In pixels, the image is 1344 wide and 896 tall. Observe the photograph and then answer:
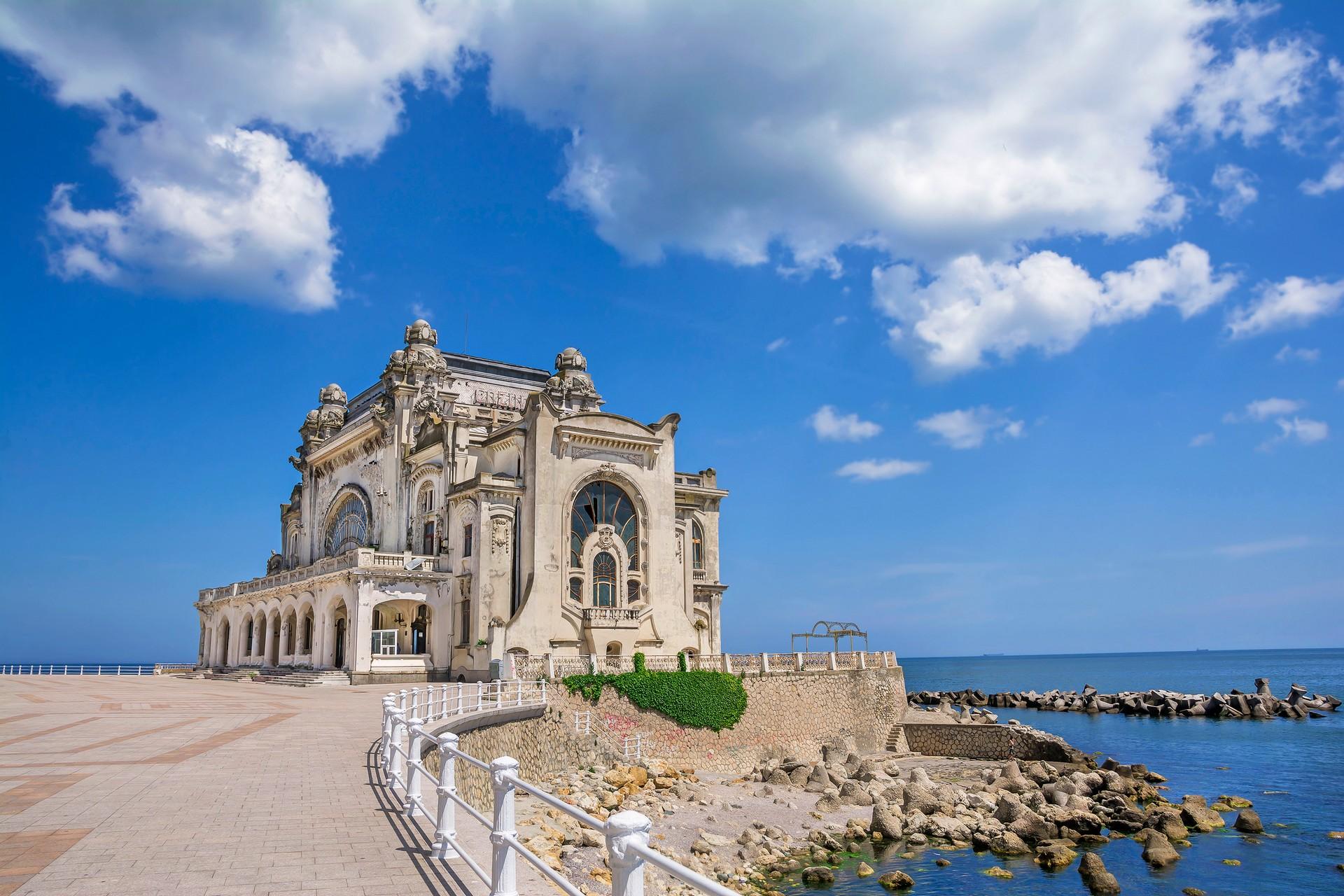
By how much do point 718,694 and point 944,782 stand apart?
900cm

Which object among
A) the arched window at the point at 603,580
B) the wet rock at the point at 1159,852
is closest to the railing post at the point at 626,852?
the wet rock at the point at 1159,852

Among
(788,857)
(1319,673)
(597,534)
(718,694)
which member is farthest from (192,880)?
(1319,673)

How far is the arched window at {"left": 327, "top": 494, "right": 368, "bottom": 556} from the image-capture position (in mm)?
52969

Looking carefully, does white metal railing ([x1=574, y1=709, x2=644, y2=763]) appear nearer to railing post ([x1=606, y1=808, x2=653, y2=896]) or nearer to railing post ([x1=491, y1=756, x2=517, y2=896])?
railing post ([x1=491, y1=756, x2=517, y2=896])

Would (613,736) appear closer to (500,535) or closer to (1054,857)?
(500,535)

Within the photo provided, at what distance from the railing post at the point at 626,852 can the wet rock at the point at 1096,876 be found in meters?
20.5

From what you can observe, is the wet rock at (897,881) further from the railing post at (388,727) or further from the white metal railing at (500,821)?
the railing post at (388,727)

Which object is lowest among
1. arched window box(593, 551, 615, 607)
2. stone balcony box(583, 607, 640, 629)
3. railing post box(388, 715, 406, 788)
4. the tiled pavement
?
the tiled pavement

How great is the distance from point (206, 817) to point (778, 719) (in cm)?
3169

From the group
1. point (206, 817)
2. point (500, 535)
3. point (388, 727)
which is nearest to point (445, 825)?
point (206, 817)

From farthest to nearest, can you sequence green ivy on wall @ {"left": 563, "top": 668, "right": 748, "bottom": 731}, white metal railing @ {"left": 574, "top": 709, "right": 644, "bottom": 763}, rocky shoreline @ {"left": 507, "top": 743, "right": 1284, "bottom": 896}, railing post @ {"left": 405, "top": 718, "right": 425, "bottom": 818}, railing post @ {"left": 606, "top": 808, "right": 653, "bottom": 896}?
green ivy on wall @ {"left": 563, "top": 668, "right": 748, "bottom": 731} < white metal railing @ {"left": 574, "top": 709, "right": 644, "bottom": 763} < rocky shoreline @ {"left": 507, "top": 743, "right": 1284, "bottom": 896} < railing post @ {"left": 405, "top": 718, "right": 425, "bottom": 818} < railing post @ {"left": 606, "top": 808, "right": 653, "bottom": 896}

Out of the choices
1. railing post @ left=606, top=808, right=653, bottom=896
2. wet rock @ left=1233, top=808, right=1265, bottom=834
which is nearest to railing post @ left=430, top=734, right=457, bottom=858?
railing post @ left=606, top=808, right=653, bottom=896

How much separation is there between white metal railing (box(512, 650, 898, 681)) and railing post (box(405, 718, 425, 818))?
22.5m

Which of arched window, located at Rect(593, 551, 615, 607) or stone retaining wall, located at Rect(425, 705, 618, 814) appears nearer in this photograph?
stone retaining wall, located at Rect(425, 705, 618, 814)
